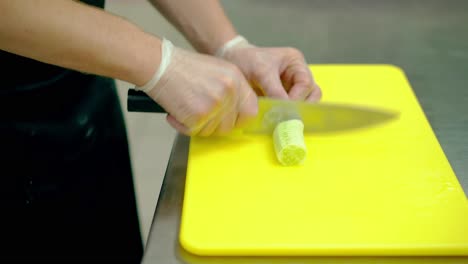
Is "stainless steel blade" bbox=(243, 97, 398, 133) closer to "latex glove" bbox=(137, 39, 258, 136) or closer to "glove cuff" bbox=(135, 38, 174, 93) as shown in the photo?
"latex glove" bbox=(137, 39, 258, 136)

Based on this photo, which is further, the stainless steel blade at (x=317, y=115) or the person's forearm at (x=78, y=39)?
the stainless steel blade at (x=317, y=115)

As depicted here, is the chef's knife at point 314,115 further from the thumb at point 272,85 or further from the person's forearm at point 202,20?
the person's forearm at point 202,20

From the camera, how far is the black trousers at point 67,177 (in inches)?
32.2

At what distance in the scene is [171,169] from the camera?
70 centimetres

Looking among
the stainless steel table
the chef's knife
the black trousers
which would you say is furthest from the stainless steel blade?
the black trousers

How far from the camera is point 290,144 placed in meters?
0.64

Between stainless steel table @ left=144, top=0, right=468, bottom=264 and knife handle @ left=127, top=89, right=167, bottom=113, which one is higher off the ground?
knife handle @ left=127, top=89, right=167, bottom=113

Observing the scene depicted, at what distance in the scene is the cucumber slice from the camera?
2.11ft

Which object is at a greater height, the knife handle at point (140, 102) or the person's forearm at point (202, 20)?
the person's forearm at point (202, 20)

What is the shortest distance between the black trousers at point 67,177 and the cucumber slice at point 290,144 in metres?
0.36

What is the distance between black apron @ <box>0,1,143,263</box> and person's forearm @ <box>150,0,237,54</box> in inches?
7.4

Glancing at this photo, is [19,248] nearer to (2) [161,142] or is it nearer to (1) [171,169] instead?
(1) [171,169]

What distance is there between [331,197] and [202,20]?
1.22 feet

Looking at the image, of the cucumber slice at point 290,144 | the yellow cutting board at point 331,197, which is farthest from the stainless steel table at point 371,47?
the cucumber slice at point 290,144
